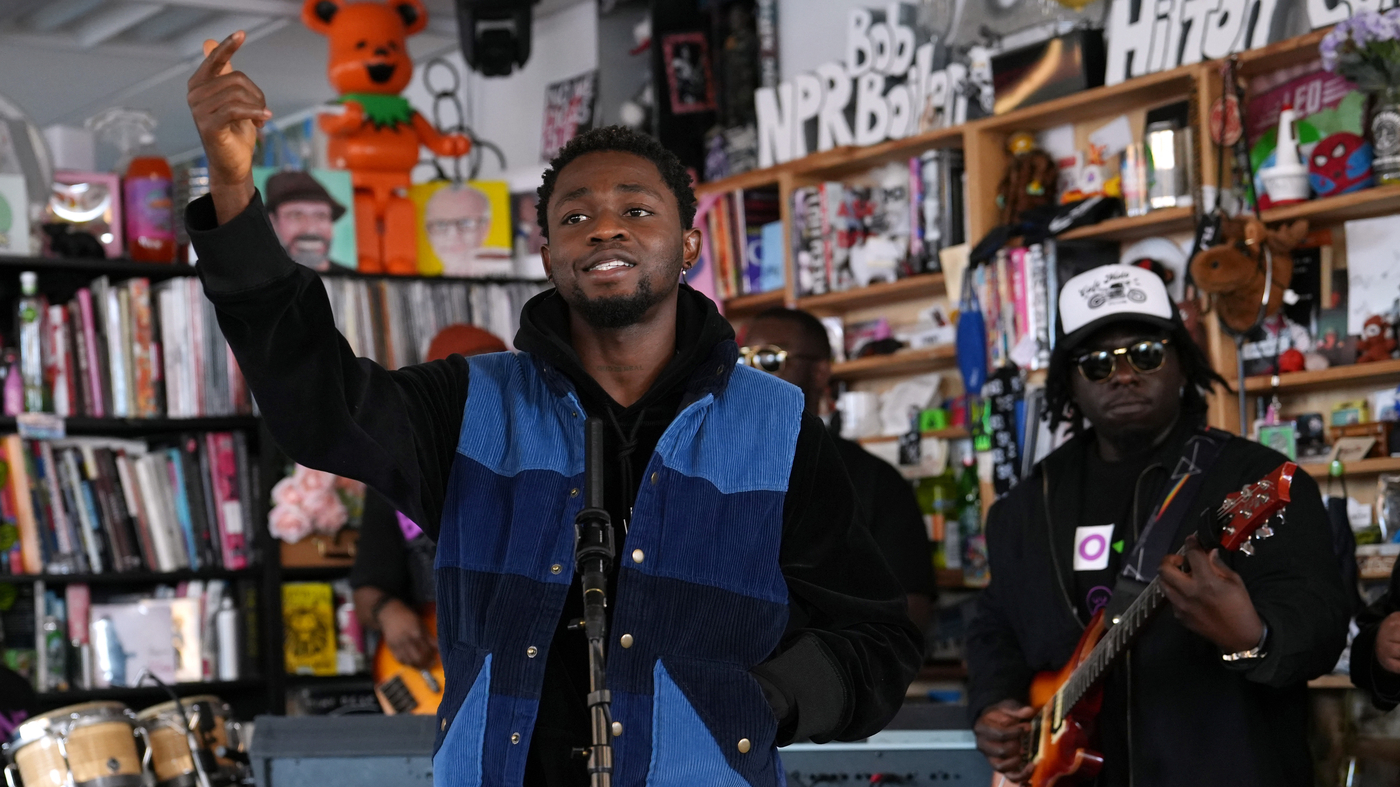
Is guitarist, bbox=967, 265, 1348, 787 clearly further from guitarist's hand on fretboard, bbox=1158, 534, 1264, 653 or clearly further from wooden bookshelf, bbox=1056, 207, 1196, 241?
wooden bookshelf, bbox=1056, 207, 1196, 241

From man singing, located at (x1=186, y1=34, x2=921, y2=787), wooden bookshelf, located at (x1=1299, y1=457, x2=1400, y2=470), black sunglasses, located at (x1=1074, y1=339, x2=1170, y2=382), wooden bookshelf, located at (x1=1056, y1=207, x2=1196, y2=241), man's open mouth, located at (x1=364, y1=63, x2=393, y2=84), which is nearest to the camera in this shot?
man singing, located at (x1=186, y1=34, x2=921, y2=787)

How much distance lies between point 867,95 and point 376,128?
5.62ft

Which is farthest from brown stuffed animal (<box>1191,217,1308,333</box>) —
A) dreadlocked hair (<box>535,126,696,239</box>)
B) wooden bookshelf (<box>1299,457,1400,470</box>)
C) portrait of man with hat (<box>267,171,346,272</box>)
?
portrait of man with hat (<box>267,171,346,272</box>)

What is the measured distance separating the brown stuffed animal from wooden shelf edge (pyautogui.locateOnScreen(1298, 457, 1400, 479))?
37 centimetres

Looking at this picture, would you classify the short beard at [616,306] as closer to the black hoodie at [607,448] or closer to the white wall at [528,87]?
the black hoodie at [607,448]

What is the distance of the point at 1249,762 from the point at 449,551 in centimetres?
157

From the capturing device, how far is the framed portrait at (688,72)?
5.63 metres

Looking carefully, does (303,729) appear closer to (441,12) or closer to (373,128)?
(373,128)

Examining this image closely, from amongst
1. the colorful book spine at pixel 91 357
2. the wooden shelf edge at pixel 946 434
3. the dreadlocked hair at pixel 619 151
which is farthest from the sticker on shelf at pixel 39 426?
the dreadlocked hair at pixel 619 151

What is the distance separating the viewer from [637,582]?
1647mm

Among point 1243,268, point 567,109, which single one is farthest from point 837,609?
point 567,109

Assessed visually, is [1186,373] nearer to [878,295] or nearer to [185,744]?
[878,295]

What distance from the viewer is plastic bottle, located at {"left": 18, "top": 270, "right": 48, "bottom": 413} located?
189 inches

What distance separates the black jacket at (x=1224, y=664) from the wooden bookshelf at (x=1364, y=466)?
3.02ft
